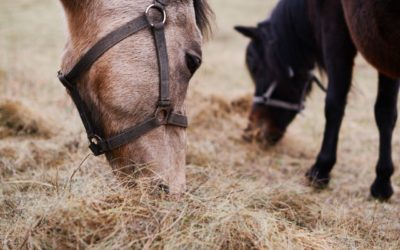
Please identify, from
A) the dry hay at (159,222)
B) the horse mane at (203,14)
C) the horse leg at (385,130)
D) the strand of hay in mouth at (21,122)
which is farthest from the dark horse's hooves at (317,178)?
the strand of hay in mouth at (21,122)

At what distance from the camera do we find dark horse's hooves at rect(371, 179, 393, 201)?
→ 11.6 feet

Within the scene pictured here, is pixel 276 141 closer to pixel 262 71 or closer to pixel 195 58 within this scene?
pixel 262 71

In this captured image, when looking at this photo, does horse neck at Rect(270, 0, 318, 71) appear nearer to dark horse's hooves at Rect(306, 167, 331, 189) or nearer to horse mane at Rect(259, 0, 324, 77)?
horse mane at Rect(259, 0, 324, 77)

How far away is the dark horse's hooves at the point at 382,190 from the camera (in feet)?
11.6

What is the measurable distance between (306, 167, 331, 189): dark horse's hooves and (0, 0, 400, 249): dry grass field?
80mm

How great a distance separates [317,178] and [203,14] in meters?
1.99

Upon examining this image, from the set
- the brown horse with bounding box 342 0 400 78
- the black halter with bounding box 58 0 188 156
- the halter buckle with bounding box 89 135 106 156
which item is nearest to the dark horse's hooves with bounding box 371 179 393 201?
the brown horse with bounding box 342 0 400 78

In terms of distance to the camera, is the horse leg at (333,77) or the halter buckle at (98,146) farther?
the horse leg at (333,77)

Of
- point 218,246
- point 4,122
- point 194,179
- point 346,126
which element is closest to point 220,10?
point 346,126

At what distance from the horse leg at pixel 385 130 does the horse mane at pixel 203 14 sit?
1.85 metres

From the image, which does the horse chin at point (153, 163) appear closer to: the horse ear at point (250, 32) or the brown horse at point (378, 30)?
the brown horse at point (378, 30)

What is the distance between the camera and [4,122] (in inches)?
159

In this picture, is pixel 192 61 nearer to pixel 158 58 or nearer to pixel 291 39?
pixel 158 58

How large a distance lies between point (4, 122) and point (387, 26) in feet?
10.8
